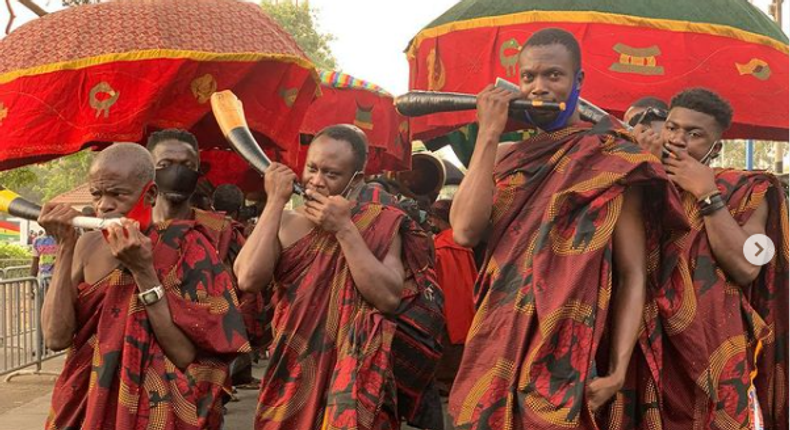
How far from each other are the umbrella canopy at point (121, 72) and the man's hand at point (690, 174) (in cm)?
262

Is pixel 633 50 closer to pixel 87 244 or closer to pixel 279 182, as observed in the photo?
pixel 279 182

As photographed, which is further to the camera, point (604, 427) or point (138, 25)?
point (138, 25)

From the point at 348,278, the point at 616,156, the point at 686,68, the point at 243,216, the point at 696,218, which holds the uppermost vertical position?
the point at 686,68

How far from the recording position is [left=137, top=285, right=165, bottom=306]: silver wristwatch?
3375 millimetres

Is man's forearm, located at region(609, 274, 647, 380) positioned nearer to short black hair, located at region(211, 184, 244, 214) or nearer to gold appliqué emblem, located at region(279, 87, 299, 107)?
gold appliqué emblem, located at region(279, 87, 299, 107)

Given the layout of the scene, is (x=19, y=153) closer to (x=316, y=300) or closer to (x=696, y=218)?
(x=316, y=300)

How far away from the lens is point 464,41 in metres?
6.49

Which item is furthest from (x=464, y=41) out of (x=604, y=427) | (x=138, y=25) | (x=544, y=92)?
(x=604, y=427)

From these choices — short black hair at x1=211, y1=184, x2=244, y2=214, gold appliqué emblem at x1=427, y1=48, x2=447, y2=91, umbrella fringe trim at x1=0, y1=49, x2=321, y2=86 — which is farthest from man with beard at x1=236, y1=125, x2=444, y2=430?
short black hair at x1=211, y1=184, x2=244, y2=214

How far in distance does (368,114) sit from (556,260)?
19.0 feet

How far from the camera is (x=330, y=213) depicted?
3.67 metres

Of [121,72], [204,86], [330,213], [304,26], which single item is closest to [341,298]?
[330,213]

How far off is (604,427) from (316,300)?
4.25 ft

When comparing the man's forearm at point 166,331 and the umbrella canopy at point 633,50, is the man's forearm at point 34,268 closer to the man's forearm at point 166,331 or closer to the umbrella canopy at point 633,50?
the umbrella canopy at point 633,50
